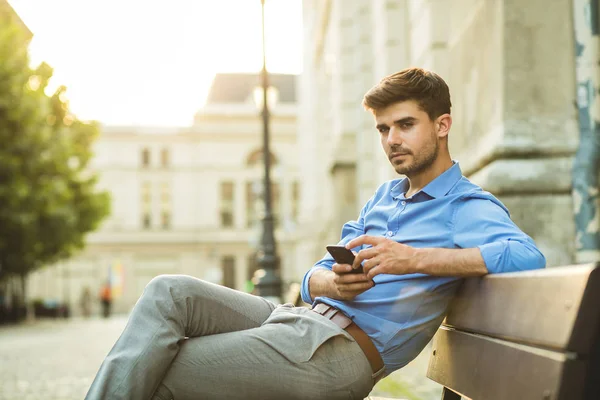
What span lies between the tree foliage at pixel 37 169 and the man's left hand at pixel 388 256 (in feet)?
64.8

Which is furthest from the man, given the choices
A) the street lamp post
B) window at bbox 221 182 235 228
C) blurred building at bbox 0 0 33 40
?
window at bbox 221 182 235 228

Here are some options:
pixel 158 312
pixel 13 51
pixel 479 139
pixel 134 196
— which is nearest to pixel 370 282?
pixel 158 312

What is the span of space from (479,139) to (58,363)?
706cm

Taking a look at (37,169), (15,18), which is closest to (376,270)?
(15,18)

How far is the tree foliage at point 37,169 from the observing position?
21.4 metres

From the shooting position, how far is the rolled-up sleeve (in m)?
2.46

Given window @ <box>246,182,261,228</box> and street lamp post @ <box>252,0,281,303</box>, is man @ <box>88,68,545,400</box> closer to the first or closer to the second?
street lamp post @ <box>252,0,281,303</box>

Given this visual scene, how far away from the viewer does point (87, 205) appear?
29766mm

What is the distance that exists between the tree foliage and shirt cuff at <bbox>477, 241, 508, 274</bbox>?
20003 millimetres

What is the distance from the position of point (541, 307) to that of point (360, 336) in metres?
0.99

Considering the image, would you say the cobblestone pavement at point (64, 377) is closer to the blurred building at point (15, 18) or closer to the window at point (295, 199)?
the blurred building at point (15, 18)

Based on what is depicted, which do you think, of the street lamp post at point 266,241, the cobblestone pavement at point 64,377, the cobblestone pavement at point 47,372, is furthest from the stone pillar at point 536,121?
the street lamp post at point 266,241

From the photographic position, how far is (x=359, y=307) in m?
2.86

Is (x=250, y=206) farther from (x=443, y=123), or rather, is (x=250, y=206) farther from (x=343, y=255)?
(x=343, y=255)
